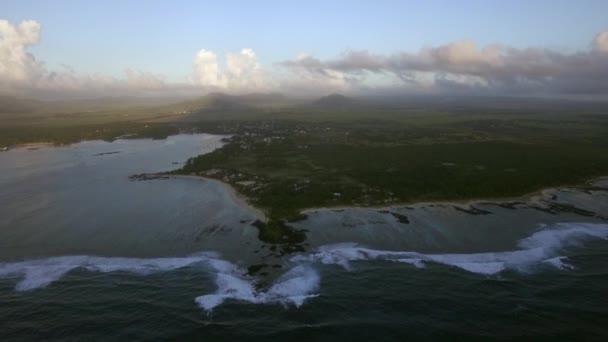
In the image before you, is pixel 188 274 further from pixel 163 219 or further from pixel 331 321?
pixel 163 219

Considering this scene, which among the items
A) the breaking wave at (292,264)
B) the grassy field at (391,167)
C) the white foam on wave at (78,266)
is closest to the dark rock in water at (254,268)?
the breaking wave at (292,264)

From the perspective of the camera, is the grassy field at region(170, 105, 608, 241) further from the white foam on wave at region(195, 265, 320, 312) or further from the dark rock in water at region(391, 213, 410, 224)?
the white foam on wave at region(195, 265, 320, 312)

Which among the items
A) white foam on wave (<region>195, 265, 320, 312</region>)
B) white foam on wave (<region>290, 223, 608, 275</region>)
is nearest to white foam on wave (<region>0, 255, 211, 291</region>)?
white foam on wave (<region>195, 265, 320, 312</region>)

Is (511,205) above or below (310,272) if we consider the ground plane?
above

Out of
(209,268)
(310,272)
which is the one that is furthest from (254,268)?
(310,272)

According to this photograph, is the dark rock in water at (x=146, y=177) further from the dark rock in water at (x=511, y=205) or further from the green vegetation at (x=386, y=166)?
the dark rock in water at (x=511, y=205)

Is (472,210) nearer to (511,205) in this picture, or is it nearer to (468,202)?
(468,202)

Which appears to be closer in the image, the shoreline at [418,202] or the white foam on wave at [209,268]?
the white foam on wave at [209,268]
